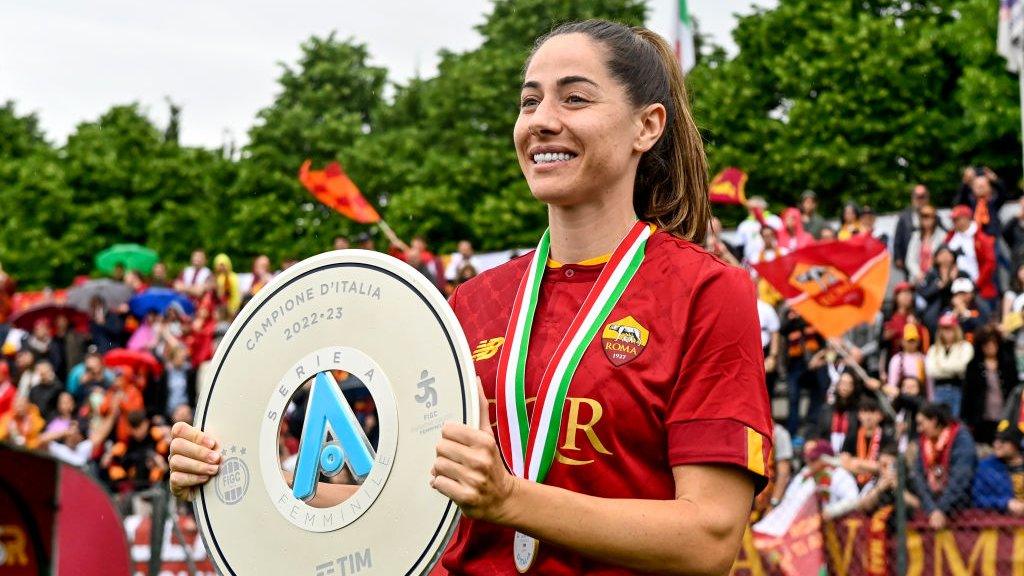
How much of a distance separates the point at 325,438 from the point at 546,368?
46 cm

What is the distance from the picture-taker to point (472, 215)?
125 feet

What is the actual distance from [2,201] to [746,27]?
2895 centimetres

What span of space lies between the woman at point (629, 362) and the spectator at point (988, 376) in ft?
33.7

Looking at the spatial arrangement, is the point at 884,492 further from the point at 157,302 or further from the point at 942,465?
the point at 157,302

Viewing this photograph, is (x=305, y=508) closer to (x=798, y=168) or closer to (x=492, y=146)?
(x=798, y=168)

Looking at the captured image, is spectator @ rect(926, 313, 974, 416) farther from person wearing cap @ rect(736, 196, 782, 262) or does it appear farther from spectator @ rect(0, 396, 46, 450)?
spectator @ rect(0, 396, 46, 450)

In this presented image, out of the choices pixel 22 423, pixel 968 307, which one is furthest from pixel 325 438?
pixel 22 423

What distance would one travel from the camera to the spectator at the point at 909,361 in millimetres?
13773

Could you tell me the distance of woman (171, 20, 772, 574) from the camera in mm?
2611

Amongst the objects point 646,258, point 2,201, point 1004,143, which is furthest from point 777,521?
point 2,201

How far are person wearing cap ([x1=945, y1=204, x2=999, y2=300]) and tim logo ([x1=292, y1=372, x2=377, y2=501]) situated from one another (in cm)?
1319

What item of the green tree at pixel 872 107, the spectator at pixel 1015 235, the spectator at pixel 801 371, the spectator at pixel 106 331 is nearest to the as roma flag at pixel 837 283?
the spectator at pixel 801 371

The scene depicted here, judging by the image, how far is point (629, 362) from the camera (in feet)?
9.17

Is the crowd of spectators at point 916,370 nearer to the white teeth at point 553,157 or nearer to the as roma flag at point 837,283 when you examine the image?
the as roma flag at point 837,283
